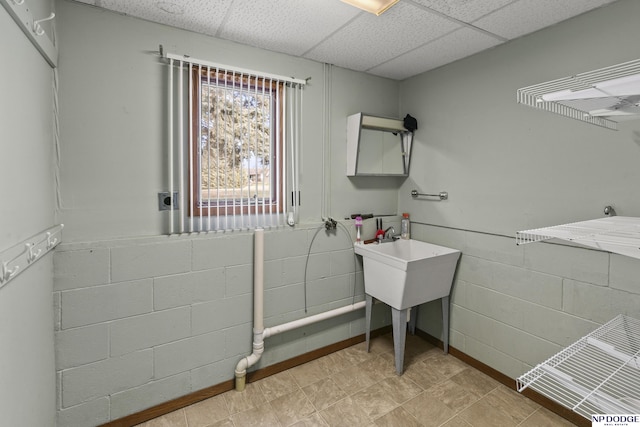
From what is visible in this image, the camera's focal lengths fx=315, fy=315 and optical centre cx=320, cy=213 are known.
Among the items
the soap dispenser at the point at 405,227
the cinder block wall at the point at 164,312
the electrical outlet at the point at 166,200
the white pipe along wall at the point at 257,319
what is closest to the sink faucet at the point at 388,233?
the soap dispenser at the point at 405,227

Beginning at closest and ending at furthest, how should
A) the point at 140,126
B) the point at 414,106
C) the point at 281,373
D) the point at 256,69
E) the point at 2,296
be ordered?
the point at 2,296, the point at 140,126, the point at 256,69, the point at 281,373, the point at 414,106

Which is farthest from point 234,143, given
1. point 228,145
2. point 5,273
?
point 5,273

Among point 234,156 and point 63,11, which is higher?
point 63,11

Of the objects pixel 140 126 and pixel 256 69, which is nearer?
pixel 140 126

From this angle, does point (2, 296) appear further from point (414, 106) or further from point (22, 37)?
point (414, 106)

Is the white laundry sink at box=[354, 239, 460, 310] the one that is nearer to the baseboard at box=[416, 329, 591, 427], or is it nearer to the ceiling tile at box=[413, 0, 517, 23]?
the baseboard at box=[416, 329, 591, 427]

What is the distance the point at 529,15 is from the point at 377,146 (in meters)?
1.28

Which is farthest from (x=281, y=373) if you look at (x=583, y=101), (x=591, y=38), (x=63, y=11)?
(x=591, y=38)

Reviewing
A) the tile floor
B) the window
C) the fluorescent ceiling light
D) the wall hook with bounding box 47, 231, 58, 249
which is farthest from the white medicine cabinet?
the wall hook with bounding box 47, 231, 58, 249

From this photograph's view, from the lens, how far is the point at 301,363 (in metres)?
2.46

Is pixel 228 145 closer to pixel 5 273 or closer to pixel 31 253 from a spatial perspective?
pixel 31 253

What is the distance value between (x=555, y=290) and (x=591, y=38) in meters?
1.46

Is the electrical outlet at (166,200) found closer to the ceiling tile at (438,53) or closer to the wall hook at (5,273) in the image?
the wall hook at (5,273)

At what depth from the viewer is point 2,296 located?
102cm
